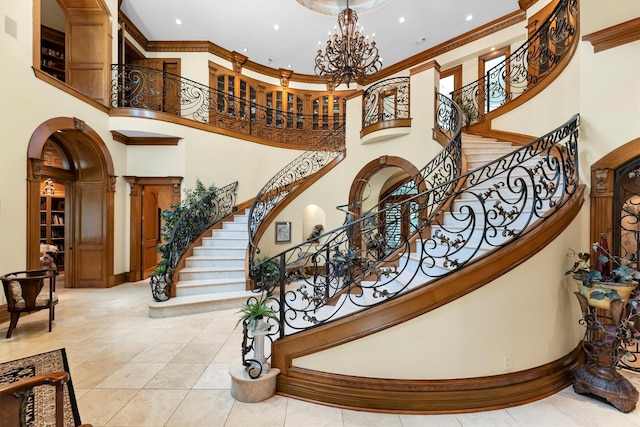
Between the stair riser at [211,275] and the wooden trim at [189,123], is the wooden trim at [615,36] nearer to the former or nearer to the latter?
the stair riser at [211,275]

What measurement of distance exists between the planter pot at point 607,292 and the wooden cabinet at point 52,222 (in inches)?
411

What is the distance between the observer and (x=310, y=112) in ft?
35.4

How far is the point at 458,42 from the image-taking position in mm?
8227

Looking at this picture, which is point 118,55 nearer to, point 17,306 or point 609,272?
point 17,306

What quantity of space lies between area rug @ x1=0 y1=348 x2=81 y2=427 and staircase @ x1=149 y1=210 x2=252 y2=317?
1411mm

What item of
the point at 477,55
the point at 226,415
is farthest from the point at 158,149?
the point at 477,55

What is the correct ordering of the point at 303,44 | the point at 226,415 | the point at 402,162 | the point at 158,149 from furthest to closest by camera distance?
the point at 303,44 < the point at 158,149 < the point at 402,162 < the point at 226,415

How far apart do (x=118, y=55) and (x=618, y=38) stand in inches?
363

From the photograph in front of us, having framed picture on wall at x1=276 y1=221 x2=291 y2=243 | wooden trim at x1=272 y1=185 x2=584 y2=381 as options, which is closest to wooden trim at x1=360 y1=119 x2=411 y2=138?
framed picture on wall at x1=276 y1=221 x2=291 y2=243

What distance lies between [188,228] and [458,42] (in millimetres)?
8611

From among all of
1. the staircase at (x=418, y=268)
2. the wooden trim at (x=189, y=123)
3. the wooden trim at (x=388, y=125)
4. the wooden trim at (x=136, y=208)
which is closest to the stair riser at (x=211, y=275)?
the staircase at (x=418, y=268)

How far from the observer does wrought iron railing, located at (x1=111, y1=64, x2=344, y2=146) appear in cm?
705

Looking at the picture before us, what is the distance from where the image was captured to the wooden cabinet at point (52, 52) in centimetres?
722

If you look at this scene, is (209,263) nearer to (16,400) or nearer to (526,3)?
(16,400)
